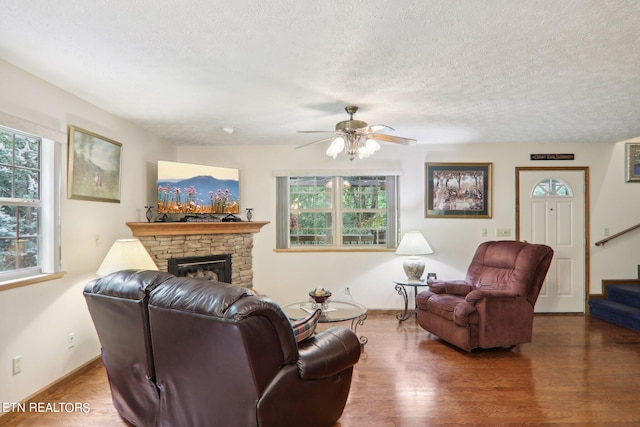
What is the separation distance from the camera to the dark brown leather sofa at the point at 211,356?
1729mm

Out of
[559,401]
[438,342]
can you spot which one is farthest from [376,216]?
[559,401]

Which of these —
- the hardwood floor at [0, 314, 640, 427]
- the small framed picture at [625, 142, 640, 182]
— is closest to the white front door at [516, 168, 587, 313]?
the small framed picture at [625, 142, 640, 182]

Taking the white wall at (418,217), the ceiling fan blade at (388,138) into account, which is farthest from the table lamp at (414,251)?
the ceiling fan blade at (388,138)

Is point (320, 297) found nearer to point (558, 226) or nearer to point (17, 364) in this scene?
point (17, 364)

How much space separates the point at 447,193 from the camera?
5.00 metres

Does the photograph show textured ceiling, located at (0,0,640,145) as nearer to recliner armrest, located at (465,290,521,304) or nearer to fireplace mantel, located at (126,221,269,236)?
fireplace mantel, located at (126,221,269,236)

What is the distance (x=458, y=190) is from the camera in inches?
197

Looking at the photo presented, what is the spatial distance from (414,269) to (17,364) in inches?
155

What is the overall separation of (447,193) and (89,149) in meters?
4.25

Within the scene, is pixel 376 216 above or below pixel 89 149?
below

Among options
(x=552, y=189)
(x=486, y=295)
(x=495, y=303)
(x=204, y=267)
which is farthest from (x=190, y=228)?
(x=552, y=189)

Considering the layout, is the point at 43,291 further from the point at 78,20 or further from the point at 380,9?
the point at 380,9

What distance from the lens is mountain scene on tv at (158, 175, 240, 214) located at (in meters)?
4.21

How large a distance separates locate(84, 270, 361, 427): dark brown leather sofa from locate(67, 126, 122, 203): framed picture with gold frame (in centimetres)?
127
